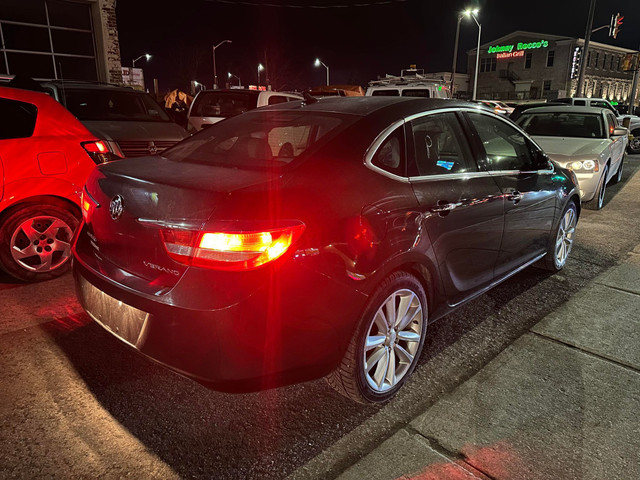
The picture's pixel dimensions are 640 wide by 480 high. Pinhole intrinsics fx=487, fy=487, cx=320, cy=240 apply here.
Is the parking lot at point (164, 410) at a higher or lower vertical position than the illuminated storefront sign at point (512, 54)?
lower

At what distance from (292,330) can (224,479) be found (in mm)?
734

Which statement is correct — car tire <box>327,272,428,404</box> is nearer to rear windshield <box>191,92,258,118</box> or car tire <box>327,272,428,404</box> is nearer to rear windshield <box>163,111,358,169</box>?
rear windshield <box>163,111,358,169</box>

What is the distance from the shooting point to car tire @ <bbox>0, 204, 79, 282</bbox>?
13.5 feet

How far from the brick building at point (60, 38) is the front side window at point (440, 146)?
13998 millimetres

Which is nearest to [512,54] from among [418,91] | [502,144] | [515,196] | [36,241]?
[418,91]

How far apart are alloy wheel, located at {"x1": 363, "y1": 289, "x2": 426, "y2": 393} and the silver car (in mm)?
5712

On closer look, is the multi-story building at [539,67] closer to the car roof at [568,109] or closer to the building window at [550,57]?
the building window at [550,57]

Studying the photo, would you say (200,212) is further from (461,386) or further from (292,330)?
(461,386)

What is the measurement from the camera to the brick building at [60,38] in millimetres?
13703

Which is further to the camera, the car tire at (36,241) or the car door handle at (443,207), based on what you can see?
the car tire at (36,241)

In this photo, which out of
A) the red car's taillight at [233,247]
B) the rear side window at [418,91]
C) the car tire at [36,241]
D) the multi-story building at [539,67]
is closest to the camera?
the red car's taillight at [233,247]

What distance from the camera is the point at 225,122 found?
11.7ft

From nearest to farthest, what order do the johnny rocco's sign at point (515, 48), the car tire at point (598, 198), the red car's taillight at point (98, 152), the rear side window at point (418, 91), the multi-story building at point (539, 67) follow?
the red car's taillight at point (98, 152)
the car tire at point (598, 198)
the rear side window at point (418, 91)
the multi-story building at point (539, 67)
the johnny rocco's sign at point (515, 48)

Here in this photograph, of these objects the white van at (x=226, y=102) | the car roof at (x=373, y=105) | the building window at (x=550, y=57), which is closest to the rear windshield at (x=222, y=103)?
the white van at (x=226, y=102)
